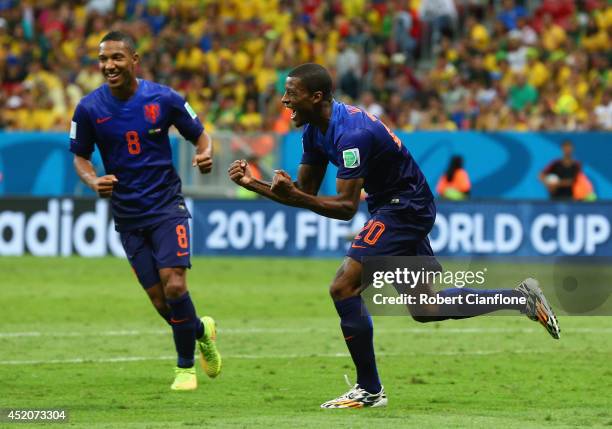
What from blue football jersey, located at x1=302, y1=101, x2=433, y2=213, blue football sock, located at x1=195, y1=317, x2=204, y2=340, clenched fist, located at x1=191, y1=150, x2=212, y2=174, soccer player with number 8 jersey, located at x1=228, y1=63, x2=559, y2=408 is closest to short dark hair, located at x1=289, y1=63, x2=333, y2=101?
soccer player with number 8 jersey, located at x1=228, y1=63, x2=559, y2=408

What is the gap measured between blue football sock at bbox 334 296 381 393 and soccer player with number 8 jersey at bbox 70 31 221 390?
62.3 inches

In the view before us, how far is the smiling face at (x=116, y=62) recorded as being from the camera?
9.95 m

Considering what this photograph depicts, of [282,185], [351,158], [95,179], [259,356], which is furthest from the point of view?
[259,356]

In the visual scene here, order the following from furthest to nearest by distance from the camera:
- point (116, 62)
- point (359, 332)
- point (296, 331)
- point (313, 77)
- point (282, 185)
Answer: point (296, 331) < point (116, 62) < point (359, 332) < point (313, 77) < point (282, 185)

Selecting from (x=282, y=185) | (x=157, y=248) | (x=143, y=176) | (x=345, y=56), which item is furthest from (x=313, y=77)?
(x=345, y=56)

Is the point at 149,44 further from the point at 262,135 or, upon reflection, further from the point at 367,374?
the point at 367,374

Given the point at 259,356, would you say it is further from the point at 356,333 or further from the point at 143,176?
the point at 356,333

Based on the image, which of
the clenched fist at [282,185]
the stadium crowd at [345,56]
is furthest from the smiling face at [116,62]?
the stadium crowd at [345,56]

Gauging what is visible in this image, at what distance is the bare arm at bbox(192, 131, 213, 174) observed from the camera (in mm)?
9789

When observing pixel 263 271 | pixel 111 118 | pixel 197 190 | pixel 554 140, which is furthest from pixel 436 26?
pixel 111 118

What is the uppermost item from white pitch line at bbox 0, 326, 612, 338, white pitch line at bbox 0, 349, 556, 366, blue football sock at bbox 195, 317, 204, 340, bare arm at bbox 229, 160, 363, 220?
bare arm at bbox 229, 160, 363, 220

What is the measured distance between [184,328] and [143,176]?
1.19m

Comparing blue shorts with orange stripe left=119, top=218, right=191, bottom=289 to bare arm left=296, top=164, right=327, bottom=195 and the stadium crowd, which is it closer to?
bare arm left=296, top=164, right=327, bottom=195

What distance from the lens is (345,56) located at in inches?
1110
